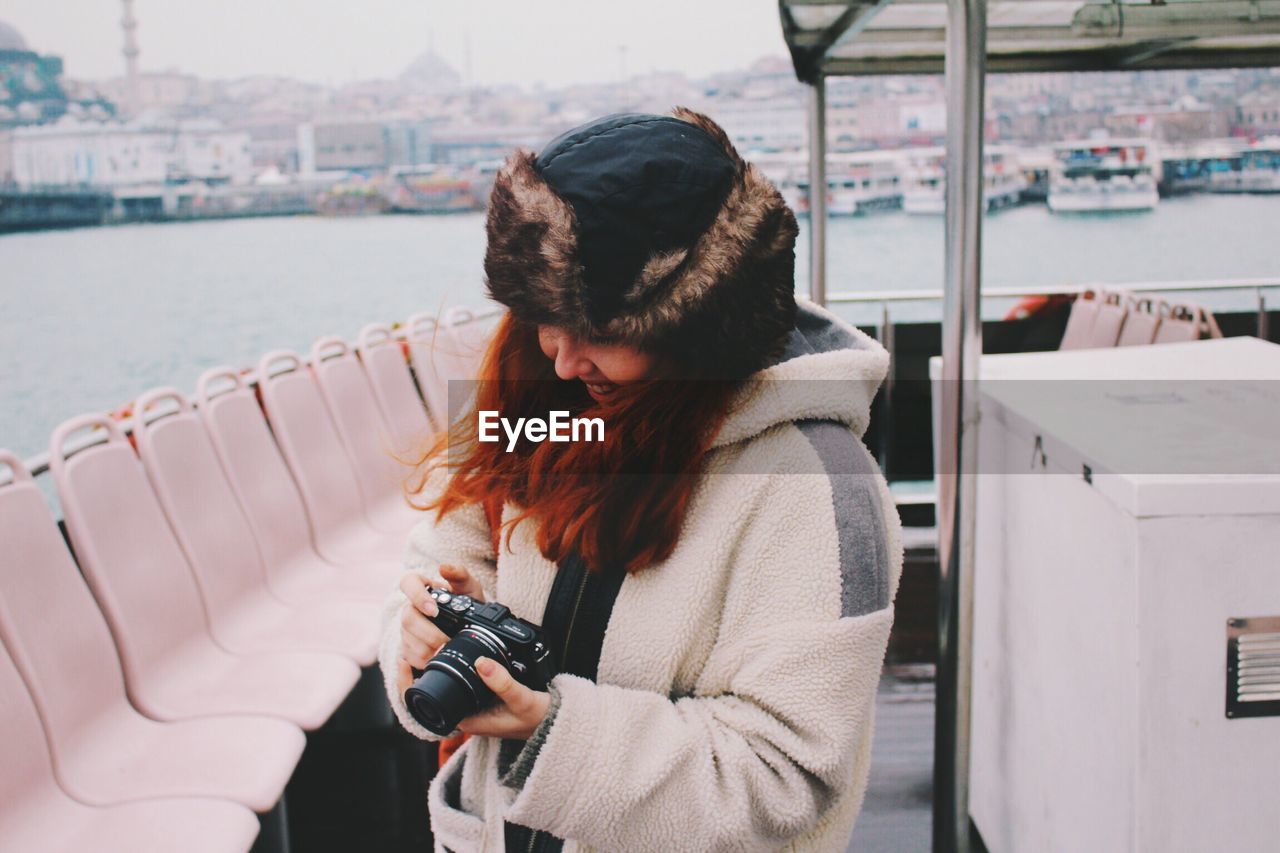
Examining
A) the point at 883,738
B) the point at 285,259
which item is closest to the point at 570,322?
the point at 883,738

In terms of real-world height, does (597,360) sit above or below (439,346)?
above

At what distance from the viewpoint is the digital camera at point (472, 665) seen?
2.62 feet

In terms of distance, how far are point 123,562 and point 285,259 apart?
212 ft

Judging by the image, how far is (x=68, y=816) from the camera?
5.90ft

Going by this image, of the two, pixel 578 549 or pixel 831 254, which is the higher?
pixel 831 254

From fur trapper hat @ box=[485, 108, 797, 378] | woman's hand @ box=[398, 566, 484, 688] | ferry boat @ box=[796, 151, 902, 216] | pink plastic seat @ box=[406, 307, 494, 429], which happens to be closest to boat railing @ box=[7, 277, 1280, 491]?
pink plastic seat @ box=[406, 307, 494, 429]

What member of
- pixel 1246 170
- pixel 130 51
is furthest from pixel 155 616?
pixel 130 51

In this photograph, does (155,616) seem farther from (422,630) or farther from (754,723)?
(754,723)

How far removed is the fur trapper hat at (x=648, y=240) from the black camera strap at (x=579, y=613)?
21 cm

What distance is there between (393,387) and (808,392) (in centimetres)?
348

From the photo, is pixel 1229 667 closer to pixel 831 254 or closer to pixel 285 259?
pixel 831 254

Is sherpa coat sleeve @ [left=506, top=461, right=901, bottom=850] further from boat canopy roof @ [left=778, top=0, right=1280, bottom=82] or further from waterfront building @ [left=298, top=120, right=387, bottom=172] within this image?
waterfront building @ [left=298, top=120, right=387, bottom=172]

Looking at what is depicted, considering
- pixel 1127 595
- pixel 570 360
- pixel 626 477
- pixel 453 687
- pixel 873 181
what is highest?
pixel 873 181

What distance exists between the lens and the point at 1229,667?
1246mm
